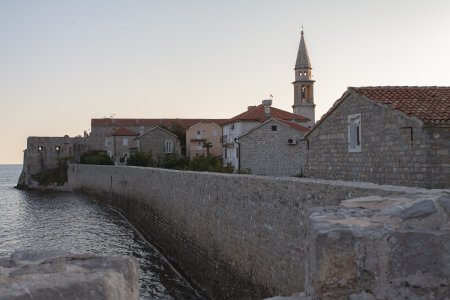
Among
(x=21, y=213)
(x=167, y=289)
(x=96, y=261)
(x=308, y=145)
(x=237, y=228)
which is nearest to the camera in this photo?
(x=96, y=261)

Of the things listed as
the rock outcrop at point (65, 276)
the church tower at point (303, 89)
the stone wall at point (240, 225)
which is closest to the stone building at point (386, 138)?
the stone wall at point (240, 225)

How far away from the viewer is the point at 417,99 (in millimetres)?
14766

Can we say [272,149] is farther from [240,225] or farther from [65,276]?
[65,276]

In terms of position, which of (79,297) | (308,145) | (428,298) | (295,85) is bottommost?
(428,298)

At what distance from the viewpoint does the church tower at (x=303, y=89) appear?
60156 mm

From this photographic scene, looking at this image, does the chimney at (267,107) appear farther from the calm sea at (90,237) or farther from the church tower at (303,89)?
the calm sea at (90,237)

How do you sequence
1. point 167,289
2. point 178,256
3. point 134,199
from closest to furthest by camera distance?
1. point 167,289
2. point 178,256
3. point 134,199

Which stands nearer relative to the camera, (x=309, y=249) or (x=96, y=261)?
(x=96, y=261)

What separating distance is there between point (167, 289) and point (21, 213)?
27925 millimetres

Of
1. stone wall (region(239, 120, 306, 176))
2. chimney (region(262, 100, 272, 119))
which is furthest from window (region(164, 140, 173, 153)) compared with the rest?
stone wall (region(239, 120, 306, 176))

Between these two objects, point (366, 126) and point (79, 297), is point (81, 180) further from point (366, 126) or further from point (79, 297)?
point (79, 297)

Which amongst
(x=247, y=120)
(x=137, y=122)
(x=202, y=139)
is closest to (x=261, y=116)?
(x=247, y=120)

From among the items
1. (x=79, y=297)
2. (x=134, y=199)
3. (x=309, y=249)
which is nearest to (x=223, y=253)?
(x=309, y=249)

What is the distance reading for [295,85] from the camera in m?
61.5
